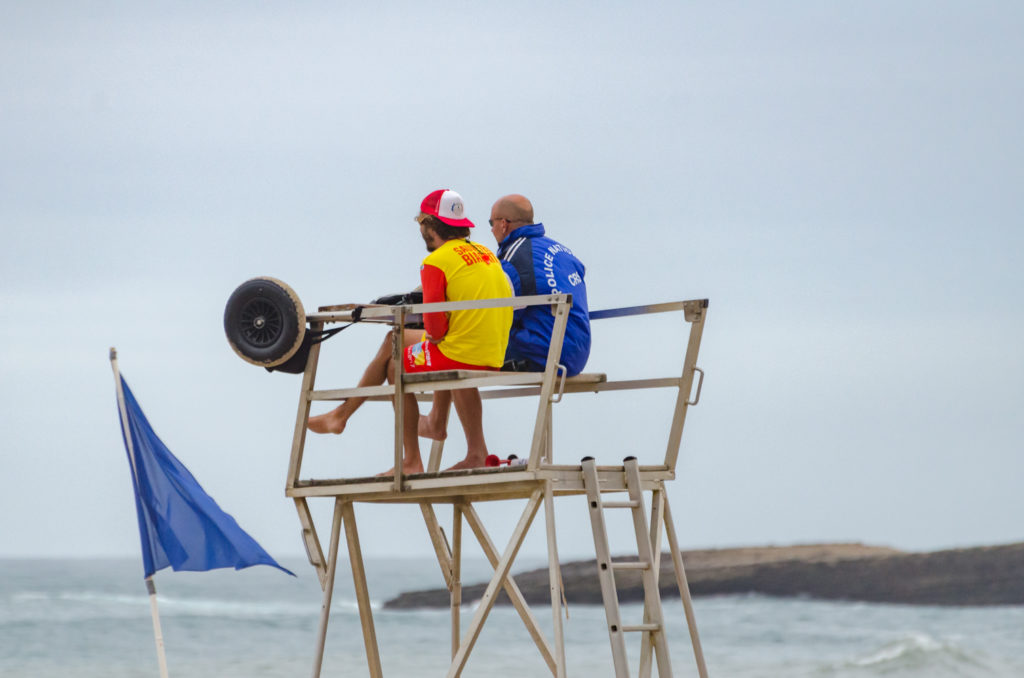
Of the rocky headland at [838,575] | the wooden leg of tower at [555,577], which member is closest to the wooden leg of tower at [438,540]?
the wooden leg of tower at [555,577]

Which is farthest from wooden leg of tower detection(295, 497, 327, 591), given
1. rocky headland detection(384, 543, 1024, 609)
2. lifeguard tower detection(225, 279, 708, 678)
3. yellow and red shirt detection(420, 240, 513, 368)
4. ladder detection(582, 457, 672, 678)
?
rocky headland detection(384, 543, 1024, 609)

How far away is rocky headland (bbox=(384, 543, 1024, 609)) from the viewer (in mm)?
33688

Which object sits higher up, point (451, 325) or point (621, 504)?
point (451, 325)

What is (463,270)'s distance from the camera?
968 cm

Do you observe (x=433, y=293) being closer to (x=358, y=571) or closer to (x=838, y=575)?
(x=358, y=571)

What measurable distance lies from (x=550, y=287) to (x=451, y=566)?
2.44m

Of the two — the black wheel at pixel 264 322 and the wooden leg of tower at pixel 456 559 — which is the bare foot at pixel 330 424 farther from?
the wooden leg of tower at pixel 456 559

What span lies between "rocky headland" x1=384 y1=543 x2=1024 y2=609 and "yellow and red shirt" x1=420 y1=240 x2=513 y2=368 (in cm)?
2331

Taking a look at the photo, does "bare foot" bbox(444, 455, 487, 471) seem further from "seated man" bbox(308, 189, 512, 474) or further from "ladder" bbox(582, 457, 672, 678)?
"ladder" bbox(582, 457, 672, 678)

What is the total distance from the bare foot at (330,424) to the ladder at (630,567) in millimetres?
1527

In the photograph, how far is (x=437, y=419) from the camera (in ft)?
33.6

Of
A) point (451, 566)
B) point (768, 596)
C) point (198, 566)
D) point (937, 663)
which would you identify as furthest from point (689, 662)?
point (198, 566)

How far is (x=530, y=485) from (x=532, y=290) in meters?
1.41

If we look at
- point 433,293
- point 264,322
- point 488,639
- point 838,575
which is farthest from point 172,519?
point 838,575
